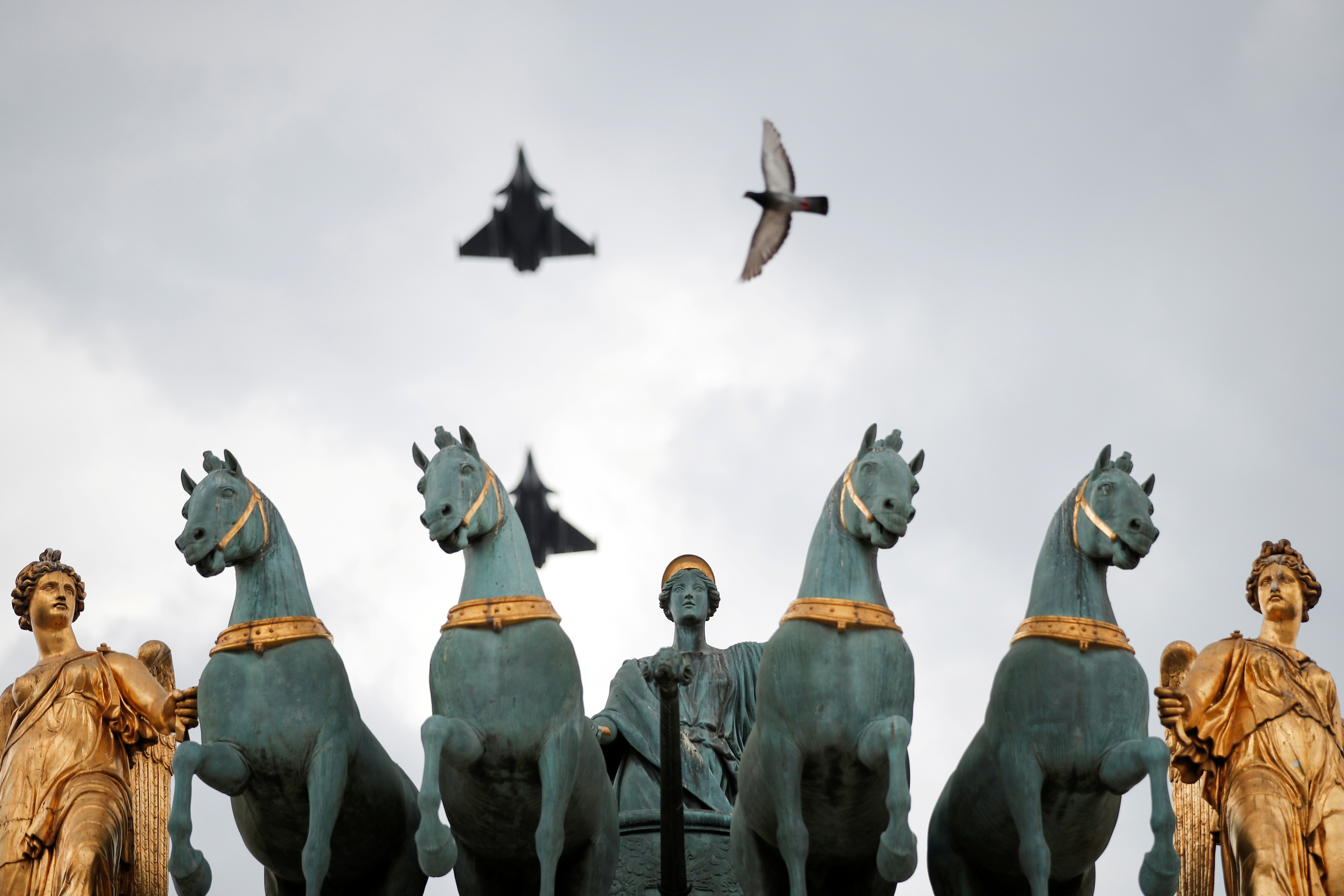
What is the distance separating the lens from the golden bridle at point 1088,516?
38.0 feet

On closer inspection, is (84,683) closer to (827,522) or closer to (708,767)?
(708,767)

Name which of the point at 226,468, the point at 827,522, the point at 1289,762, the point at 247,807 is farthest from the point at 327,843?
the point at 1289,762

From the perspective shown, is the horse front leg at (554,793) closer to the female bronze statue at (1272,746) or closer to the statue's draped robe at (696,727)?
the statue's draped robe at (696,727)

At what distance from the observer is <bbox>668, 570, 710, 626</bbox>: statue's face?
15.0 m

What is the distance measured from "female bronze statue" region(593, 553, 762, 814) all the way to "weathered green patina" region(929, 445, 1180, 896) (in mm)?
2578

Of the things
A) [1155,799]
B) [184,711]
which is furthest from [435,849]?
[1155,799]

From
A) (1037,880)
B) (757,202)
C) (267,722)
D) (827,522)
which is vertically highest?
(757,202)

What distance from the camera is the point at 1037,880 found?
11.4m

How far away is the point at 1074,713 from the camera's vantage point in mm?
11539

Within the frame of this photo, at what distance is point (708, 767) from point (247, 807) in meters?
3.38

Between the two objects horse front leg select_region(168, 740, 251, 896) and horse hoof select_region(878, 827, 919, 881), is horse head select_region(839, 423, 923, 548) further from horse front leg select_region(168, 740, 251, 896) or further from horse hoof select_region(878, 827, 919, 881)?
horse front leg select_region(168, 740, 251, 896)

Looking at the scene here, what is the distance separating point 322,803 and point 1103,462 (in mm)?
4111

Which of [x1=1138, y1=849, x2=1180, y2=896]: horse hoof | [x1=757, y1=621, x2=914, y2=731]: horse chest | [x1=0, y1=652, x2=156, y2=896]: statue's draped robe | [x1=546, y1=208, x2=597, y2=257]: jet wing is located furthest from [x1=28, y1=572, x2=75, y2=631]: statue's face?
[x1=546, y1=208, x2=597, y2=257]: jet wing

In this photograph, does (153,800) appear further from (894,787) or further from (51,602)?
(894,787)
